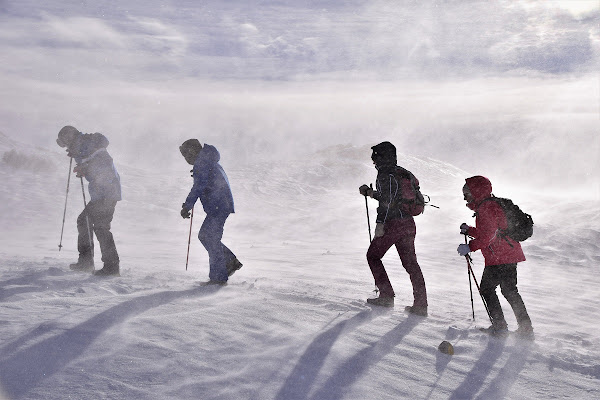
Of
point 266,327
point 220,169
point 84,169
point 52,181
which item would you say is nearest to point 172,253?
point 84,169

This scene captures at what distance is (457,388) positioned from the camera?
3.65 meters

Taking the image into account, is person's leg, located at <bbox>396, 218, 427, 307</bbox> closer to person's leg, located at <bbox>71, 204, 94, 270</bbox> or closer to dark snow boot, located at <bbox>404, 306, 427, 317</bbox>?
dark snow boot, located at <bbox>404, 306, 427, 317</bbox>

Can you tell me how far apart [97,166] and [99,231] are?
966 millimetres

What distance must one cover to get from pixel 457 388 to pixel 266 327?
5.49ft

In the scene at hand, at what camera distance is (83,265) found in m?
7.23

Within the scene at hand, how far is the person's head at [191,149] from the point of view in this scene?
6.63 m

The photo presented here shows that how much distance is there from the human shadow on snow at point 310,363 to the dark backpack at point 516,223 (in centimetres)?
184

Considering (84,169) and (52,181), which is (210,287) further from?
(52,181)

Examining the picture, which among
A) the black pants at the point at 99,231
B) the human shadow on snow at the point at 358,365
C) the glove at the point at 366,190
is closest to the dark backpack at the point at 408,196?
the glove at the point at 366,190

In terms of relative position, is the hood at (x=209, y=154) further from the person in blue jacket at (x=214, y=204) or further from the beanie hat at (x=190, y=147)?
the beanie hat at (x=190, y=147)

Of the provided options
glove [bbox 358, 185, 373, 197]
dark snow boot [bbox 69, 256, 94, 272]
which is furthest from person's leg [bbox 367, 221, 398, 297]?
dark snow boot [bbox 69, 256, 94, 272]

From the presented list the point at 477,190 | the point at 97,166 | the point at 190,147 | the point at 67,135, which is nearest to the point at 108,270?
the point at 97,166

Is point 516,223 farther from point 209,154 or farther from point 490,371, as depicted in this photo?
point 209,154

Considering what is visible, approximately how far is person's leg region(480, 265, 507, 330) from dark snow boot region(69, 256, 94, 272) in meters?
5.52
